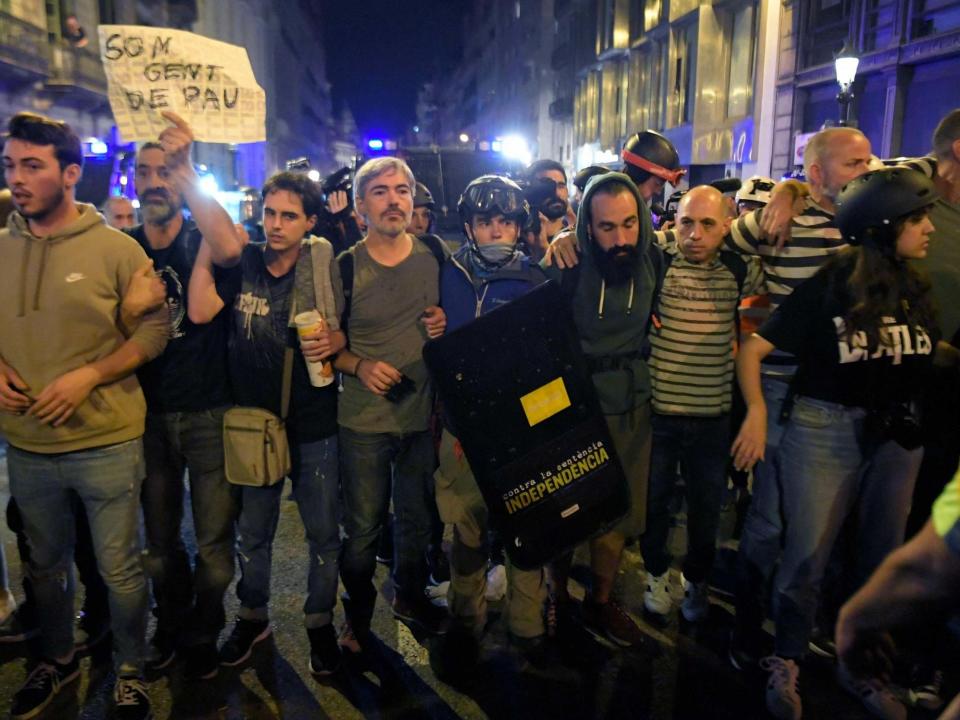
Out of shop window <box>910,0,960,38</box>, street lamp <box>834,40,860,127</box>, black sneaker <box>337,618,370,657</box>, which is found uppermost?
shop window <box>910,0,960,38</box>

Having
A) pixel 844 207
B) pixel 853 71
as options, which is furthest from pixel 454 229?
pixel 844 207

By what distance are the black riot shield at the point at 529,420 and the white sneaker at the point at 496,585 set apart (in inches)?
42.8

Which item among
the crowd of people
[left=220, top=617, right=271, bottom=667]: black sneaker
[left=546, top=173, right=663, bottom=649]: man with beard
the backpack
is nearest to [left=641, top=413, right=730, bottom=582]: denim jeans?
the crowd of people

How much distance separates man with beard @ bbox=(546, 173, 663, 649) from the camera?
3.35 meters

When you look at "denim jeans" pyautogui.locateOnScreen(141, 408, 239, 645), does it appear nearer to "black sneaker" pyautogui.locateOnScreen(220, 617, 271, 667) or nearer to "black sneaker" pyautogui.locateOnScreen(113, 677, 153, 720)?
"black sneaker" pyautogui.locateOnScreen(220, 617, 271, 667)

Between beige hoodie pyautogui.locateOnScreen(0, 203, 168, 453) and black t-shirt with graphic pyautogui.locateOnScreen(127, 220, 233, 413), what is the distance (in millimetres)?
250

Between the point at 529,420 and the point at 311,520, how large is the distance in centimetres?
114

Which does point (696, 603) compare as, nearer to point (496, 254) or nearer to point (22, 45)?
point (496, 254)

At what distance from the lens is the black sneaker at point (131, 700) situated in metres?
2.98

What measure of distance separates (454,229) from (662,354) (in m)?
7.39

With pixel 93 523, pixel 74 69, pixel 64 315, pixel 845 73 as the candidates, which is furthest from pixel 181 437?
pixel 74 69

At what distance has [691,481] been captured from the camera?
380 centimetres

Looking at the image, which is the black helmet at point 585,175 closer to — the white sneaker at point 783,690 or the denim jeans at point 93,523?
the white sneaker at point 783,690

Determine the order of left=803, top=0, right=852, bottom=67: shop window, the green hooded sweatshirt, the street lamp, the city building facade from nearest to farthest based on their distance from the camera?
the green hooded sweatshirt, the street lamp, the city building facade, left=803, top=0, right=852, bottom=67: shop window
